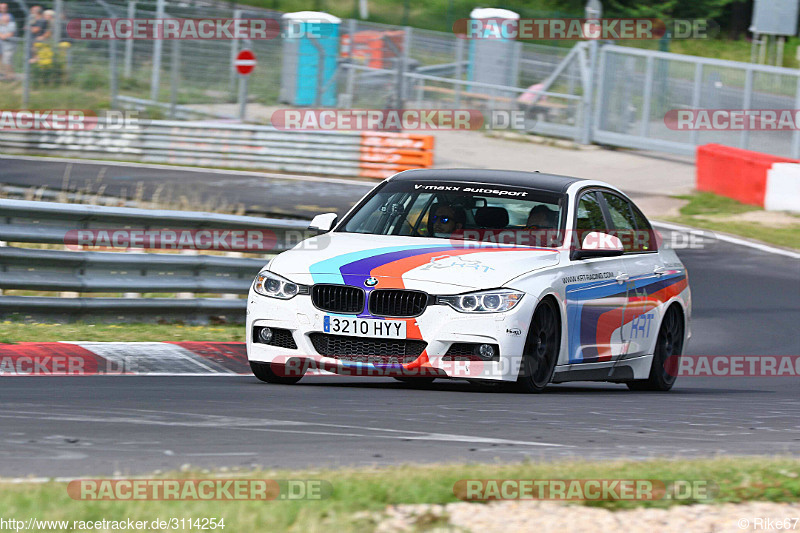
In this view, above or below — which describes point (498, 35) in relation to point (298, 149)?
above

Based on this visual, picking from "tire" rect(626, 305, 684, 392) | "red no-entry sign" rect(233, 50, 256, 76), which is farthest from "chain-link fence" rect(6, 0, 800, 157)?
"tire" rect(626, 305, 684, 392)

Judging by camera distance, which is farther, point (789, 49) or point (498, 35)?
point (789, 49)

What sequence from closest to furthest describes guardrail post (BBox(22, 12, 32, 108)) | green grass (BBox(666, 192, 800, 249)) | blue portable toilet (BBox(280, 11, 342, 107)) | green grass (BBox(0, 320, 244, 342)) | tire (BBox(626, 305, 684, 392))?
green grass (BBox(0, 320, 244, 342)) < tire (BBox(626, 305, 684, 392)) < green grass (BBox(666, 192, 800, 249)) < guardrail post (BBox(22, 12, 32, 108)) < blue portable toilet (BBox(280, 11, 342, 107))

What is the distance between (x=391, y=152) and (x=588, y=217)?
54.8ft

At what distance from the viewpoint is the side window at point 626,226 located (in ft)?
31.2

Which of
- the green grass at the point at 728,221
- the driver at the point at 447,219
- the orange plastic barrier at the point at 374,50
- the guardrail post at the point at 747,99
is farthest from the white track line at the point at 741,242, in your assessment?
the orange plastic barrier at the point at 374,50

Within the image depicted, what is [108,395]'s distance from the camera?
7102 mm

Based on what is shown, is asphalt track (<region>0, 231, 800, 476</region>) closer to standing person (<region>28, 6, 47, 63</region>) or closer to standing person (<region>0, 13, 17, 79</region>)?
standing person (<region>28, 6, 47, 63</region>)

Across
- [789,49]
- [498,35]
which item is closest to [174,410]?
[498,35]

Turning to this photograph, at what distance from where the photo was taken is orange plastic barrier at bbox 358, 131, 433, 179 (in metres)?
25.4

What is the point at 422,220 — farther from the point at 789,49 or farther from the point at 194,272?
the point at 789,49

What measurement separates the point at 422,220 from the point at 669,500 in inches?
173

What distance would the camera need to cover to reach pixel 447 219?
871 cm

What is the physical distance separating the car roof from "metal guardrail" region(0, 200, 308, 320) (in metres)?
2.45
